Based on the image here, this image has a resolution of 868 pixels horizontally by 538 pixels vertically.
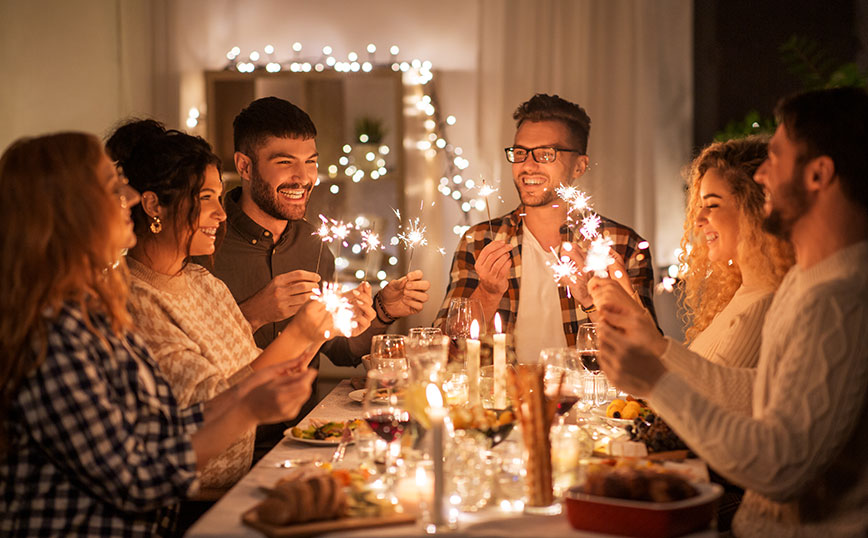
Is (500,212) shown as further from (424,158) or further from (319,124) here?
(319,124)

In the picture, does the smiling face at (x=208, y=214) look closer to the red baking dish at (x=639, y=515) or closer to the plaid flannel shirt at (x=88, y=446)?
the plaid flannel shirt at (x=88, y=446)

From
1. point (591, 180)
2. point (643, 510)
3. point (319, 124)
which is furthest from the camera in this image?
point (319, 124)

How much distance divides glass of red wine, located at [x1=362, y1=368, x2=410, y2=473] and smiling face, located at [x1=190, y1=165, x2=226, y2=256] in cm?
87

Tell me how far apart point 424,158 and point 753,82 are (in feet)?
6.54

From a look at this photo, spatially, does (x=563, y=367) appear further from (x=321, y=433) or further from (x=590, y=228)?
(x=590, y=228)

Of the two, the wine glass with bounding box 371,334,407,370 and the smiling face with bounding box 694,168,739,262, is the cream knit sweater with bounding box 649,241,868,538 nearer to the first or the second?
the smiling face with bounding box 694,168,739,262

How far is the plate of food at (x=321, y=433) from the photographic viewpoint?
2180mm

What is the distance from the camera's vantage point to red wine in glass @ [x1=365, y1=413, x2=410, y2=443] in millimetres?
1858

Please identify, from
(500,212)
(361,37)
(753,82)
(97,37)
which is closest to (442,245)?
(500,212)

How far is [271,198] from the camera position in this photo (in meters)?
3.29

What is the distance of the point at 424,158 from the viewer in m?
5.11

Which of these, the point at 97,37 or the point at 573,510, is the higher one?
the point at 97,37

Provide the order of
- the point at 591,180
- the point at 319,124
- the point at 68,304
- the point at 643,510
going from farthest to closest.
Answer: the point at 319,124 → the point at 591,180 → the point at 68,304 → the point at 643,510

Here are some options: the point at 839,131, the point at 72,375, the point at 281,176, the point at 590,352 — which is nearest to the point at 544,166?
the point at 281,176
